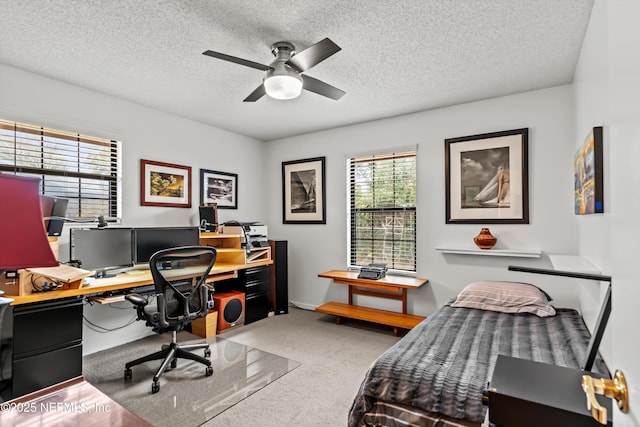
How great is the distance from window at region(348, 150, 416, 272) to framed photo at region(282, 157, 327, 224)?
1.51 feet

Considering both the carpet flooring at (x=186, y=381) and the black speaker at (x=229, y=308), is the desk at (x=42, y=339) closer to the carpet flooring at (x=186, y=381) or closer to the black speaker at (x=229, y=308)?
the carpet flooring at (x=186, y=381)

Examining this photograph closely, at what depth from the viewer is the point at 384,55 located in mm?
2518

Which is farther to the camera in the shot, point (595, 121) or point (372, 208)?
point (372, 208)

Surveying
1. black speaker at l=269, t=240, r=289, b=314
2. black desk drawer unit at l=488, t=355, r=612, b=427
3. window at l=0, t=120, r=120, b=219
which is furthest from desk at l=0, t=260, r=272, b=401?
black desk drawer unit at l=488, t=355, r=612, b=427

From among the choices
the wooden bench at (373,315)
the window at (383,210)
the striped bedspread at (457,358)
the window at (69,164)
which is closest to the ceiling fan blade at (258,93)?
the window at (69,164)

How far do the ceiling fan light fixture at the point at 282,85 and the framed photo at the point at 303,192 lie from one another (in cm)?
232

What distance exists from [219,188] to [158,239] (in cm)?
120

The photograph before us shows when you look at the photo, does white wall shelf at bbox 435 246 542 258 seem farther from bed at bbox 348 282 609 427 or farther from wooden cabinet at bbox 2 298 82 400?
wooden cabinet at bbox 2 298 82 400

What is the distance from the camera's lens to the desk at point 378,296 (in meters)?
3.61

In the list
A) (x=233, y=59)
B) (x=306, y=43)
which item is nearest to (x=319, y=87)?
(x=306, y=43)

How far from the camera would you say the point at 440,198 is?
12.3 feet

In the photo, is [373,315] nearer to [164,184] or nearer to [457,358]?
[457,358]

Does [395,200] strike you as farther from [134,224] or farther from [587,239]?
[134,224]

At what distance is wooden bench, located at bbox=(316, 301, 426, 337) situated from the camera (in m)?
3.57
